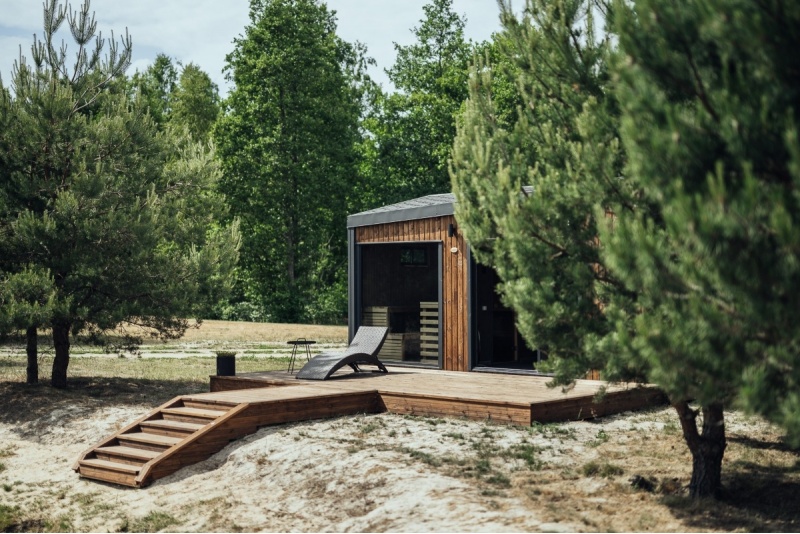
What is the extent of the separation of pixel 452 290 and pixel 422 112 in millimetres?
20947

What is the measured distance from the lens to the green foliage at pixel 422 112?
32438 millimetres

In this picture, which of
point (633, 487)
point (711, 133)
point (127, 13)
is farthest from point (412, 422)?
point (127, 13)

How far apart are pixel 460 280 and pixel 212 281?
3.51 metres

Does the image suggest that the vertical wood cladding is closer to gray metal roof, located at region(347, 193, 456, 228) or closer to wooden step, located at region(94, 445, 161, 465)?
gray metal roof, located at region(347, 193, 456, 228)

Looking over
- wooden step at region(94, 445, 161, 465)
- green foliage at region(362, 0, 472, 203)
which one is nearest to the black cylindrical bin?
wooden step at region(94, 445, 161, 465)

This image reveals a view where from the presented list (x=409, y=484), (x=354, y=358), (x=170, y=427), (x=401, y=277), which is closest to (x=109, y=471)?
(x=170, y=427)

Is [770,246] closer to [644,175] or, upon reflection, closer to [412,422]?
[644,175]

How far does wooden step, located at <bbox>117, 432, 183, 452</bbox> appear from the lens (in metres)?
9.04

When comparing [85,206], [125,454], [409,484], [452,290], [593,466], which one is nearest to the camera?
[409,484]

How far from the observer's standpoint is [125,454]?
8984 millimetres

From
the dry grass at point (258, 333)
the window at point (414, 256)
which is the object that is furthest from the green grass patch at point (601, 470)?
the dry grass at point (258, 333)

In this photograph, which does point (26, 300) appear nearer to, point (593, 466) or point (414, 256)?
point (593, 466)

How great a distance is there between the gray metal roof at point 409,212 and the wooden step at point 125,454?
5626 mm

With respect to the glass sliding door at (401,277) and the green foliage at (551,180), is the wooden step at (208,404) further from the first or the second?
the glass sliding door at (401,277)
